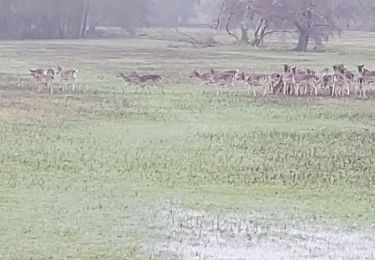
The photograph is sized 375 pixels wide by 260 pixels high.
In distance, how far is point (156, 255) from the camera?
28.6ft

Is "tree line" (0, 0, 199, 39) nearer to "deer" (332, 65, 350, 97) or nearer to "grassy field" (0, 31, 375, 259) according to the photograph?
"grassy field" (0, 31, 375, 259)

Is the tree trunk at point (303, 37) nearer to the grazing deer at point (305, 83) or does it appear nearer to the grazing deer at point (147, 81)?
the grazing deer at point (305, 83)

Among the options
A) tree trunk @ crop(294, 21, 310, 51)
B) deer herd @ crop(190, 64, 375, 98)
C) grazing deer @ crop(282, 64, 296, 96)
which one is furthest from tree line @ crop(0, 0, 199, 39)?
grazing deer @ crop(282, 64, 296, 96)

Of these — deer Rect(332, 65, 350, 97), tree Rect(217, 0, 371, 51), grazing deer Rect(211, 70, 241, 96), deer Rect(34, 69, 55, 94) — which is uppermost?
tree Rect(217, 0, 371, 51)

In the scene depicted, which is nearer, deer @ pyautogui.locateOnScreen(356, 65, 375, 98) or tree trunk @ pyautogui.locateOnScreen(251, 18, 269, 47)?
deer @ pyautogui.locateOnScreen(356, 65, 375, 98)

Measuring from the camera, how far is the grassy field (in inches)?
364

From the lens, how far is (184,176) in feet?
42.8

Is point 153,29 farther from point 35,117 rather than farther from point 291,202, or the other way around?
point 291,202

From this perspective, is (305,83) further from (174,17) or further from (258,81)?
(174,17)

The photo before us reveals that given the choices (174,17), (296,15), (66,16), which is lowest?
(66,16)

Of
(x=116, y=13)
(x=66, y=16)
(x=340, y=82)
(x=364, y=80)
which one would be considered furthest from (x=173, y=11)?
(x=340, y=82)

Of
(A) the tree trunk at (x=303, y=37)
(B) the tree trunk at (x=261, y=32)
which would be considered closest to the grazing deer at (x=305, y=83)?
(A) the tree trunk at (x=303, y=37)

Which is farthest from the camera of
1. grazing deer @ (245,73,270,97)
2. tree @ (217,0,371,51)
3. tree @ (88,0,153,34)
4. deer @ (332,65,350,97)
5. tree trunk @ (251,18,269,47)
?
tree @ (88,0,153,34)

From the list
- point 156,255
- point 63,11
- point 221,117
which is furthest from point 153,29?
point 156,255
